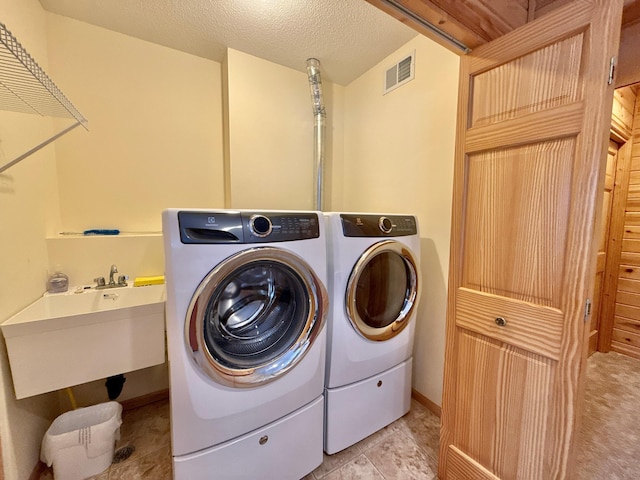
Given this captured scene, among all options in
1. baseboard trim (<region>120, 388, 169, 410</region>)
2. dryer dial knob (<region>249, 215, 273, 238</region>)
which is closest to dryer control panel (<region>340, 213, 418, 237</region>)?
dryer dial knob (<region>249, 215, 273, 238</region>)

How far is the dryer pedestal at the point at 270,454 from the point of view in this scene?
957 mm

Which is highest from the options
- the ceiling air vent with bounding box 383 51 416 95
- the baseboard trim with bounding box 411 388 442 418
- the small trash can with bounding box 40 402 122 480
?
the ceiling air vent with bounding box 383 51 416 95

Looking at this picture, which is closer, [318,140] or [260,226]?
[260,226]

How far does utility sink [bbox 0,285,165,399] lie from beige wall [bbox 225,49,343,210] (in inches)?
37.8

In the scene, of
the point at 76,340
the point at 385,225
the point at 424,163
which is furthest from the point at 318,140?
the point at 76,340

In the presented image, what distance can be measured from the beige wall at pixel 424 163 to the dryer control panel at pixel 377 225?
0.27m

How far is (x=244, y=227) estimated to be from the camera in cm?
93

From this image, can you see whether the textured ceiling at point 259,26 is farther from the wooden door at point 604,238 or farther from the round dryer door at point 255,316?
the wooden door at point 604,238

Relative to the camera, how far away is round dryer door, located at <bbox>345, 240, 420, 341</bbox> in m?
1.29

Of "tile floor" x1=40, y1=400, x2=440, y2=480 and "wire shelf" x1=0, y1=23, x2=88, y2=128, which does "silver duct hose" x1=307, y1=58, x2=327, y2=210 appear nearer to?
"wire shelf" x1=0, y1=23, x2=88, y2=128

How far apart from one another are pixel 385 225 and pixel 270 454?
1.18m

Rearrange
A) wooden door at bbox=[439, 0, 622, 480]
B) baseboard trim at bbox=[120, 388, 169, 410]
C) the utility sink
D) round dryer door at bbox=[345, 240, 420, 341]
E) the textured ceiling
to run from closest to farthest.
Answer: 1. wooden door at bbox=[439, 0, 622, 480]
2. the utility sink
3. round dryer door at bbox=[345, 240, 420, 341]
4. the textured ceiling
5. baseboard trim at bbox=[120, 388, 169, 410]

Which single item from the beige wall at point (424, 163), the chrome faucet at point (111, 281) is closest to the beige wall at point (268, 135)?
the beige wall at point (424, 163)

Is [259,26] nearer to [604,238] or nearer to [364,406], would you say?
[364,406]
